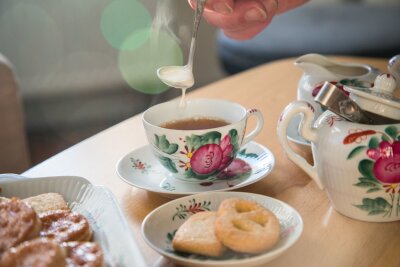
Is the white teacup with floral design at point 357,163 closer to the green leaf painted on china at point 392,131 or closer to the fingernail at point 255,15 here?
the green leaf painted on china at point 392,131

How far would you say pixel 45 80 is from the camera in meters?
2.76

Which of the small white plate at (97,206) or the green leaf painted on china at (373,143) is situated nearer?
the small white plate at (97,206)

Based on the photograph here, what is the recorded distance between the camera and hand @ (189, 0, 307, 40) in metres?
1.01

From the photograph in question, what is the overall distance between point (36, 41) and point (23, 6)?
17 cm

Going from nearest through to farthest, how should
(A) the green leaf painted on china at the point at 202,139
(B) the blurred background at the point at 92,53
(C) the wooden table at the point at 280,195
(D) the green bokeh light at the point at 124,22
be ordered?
1. (C) the wooden table at the point at 280,195
2. (A) the green leaf painted on china at the point at 202,139
3. (B) the blurred background at the point at 92,53
4. (D) the green bokeh light at the point at 124,22

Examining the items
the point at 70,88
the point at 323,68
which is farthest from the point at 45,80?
the point at 323,68

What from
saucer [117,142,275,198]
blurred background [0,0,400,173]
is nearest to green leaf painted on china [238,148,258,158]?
saucer [117,142,275,198]

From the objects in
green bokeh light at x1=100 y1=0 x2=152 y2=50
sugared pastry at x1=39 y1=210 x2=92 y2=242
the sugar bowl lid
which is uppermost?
the sugar bowl lid

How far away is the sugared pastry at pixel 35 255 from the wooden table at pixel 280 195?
0.43 ft

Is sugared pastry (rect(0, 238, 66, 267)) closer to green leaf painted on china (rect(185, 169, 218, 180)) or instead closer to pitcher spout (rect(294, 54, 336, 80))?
green leaf painted on china (rect(185, 169, 218, 180))

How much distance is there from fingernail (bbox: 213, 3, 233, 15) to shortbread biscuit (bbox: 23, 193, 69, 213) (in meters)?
0.48

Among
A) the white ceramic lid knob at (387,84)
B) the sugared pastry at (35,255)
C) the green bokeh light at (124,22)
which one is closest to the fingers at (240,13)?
the white ceramic lid knob at (387,84)

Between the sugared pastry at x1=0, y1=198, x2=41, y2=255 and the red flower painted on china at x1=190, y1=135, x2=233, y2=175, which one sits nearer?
the sugared pastry at x1=0, y1=198, x2=41, y2=255

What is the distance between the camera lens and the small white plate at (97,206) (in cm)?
57
